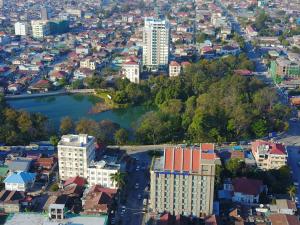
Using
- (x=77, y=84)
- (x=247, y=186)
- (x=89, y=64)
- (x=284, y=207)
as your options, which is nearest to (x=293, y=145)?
(x=247, y=186)

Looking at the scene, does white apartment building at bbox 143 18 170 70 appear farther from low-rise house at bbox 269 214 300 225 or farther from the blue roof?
low-rise house at bbox 269 214 300 225

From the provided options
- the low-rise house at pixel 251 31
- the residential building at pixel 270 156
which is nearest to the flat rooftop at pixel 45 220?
the residential building at pixel 270 156

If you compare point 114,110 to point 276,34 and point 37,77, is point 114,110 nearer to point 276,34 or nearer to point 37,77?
point 37,77

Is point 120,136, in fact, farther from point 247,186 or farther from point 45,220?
point 45,220

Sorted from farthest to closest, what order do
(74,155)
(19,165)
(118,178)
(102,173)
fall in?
(19,165) < (74,155) < (102,173) < (118,178)

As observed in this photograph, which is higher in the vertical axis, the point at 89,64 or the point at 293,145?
the point at 89,64

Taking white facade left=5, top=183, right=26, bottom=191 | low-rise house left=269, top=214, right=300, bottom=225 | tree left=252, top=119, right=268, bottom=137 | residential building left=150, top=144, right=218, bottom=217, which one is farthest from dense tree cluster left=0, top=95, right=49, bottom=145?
low-rise house left=269, top=214, right=300, bottom=225

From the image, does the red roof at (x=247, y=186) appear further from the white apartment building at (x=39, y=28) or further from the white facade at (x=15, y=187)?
the white apartment building at (x=39, y=28)

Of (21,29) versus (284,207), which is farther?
(21,29)
